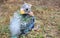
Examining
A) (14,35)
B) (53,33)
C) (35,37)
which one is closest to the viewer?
(14,35)

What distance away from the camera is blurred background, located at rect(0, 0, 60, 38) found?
3.81 metres

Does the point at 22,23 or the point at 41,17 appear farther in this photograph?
the point at 41,17

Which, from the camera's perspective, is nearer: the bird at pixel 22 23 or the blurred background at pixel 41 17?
the bird at pixel 22 23

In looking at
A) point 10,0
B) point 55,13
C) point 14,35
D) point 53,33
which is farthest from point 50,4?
point 14,35

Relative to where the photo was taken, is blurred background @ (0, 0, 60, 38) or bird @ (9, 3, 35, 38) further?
blurred background @ (0, 0, 60, 38)

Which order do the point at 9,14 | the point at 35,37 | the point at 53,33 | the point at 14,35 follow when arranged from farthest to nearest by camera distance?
the point at 9,14
the point at 53,33
the point at 35,37
the point at 14,35

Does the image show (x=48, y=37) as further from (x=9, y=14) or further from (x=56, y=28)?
(x=9, y=14)

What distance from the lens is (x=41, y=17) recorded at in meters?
4.46

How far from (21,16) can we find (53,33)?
0.90 meters

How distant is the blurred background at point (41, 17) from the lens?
3.81 meters

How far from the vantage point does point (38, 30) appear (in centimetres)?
387

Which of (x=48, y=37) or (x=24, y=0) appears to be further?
(x=24, y=0)

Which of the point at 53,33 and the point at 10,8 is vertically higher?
the point at 10,8

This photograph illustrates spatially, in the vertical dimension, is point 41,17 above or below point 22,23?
below
